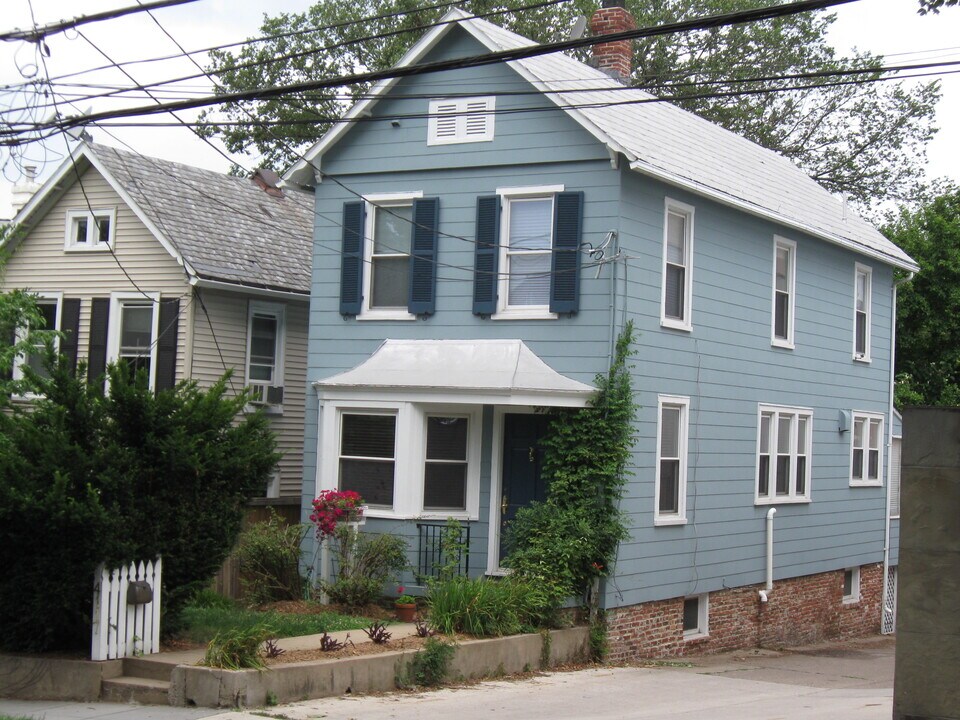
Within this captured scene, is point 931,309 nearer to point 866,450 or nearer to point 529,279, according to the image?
point 866,450

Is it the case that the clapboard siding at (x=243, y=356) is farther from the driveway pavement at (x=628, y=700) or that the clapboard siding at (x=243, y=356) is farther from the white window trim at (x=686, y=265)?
the driveway pavement at (x=628, y=700)

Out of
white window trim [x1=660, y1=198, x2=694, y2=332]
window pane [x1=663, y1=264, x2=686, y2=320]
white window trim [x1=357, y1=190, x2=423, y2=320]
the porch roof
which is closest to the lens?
the porch roof

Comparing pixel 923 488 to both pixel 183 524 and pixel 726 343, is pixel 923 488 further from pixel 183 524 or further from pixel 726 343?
pixel 726 343

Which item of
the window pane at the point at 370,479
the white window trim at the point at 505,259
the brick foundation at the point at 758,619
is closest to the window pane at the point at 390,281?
the white window trim at the point at 505,259

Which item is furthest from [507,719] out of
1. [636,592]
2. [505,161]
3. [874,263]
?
[874,263]

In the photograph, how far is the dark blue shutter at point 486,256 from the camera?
666 inches

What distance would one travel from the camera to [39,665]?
39.9ft

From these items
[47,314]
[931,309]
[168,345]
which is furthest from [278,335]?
[931,309]

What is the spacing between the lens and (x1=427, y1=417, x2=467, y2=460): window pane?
56.0 ft

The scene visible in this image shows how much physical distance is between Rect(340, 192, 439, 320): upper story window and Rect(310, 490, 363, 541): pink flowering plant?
278 cm

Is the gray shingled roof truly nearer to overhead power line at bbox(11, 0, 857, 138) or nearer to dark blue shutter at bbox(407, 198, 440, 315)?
dark blue shutter at bbox(407, 198, 440, 315)

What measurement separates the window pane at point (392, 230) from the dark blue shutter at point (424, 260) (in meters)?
0.26

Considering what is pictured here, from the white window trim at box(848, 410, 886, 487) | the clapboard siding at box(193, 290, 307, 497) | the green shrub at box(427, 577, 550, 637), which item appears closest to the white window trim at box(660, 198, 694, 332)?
the green shrub at box(427, 577, 550, 637)

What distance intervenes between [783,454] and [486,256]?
6874 mm
